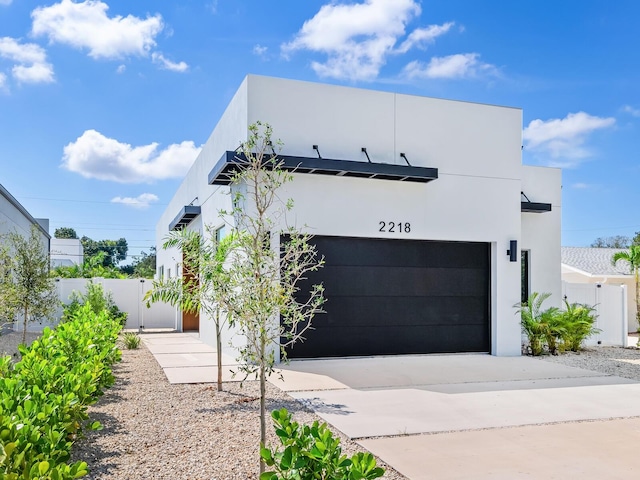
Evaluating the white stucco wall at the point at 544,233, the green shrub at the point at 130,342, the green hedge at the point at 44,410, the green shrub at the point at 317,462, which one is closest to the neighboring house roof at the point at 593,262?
the white stucco wall at the point at 544,233

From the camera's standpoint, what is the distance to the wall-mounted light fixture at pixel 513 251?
11.8 meters

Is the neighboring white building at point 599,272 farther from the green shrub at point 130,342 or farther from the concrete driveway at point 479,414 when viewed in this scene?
the green shrub at point 130,342

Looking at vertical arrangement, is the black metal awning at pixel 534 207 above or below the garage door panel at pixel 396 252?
above

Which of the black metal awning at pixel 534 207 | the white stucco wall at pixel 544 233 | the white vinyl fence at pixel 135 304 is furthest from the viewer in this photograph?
the white vinyl fence at pixel 135 304

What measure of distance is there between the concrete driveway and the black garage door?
0.58 metres

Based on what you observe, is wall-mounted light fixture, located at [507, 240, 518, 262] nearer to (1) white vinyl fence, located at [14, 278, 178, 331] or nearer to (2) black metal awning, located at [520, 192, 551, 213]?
(2) black metal awning, located at [520, 192, 551, 213]

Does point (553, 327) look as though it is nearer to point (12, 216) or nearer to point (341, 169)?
point (341, 169)

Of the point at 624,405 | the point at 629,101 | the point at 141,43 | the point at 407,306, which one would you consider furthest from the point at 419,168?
the point at 629,101

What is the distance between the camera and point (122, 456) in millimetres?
4844

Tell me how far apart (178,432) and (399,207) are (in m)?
6.86

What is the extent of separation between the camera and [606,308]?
47.9ft

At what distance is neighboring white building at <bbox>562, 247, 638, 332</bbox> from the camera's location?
2095 centimetres

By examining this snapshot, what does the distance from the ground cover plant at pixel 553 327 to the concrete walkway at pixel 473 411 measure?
96 centimetres

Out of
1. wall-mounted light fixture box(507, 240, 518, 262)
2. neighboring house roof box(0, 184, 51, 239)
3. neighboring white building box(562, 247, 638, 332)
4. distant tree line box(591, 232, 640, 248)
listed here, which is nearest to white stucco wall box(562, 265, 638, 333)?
neighboring white building box(562, 247, 638, 332)
